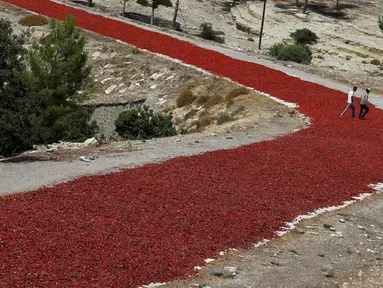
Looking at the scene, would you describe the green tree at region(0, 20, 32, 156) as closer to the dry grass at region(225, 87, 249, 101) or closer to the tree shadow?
the dry grass at region(225, 87, 249, 101)

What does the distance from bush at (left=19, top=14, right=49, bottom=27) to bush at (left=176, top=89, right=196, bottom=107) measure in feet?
107

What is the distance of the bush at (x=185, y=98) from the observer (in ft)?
154

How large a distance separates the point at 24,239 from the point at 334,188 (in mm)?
12386

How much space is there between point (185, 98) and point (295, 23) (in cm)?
7008

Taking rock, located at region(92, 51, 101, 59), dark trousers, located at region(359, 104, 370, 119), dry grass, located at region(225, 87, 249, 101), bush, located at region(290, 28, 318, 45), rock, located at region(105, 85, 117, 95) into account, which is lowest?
rock, located at region(105, 85, 117, 95)

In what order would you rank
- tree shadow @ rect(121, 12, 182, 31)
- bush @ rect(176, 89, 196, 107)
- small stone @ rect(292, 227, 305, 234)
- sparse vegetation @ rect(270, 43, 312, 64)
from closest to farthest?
small stone @ rect(292, 227, 305, 234) → bush @ rect(176, 89, 196, 107) → sparse vegetation @ rect(270, 43, 312, 64) → tree shadow @ rect(121, 12, 182, 31)

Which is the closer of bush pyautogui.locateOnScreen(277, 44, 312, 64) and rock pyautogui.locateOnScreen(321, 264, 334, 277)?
rock pyautogui.locateOnScreen(321, 264, 334, 277)

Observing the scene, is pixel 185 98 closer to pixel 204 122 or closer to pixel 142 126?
pixel 204 122

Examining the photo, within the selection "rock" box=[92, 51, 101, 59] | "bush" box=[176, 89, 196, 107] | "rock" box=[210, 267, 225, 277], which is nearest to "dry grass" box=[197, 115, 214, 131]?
"bush" box=[176, 89, 196, 107]

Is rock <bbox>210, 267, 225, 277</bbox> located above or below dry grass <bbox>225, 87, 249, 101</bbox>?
above

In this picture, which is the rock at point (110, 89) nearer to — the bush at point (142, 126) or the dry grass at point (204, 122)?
the dry grass at point (204, 122)

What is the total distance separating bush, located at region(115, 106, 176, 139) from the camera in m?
38.4

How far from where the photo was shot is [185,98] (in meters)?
47.3

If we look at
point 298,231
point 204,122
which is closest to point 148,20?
point 204,122
